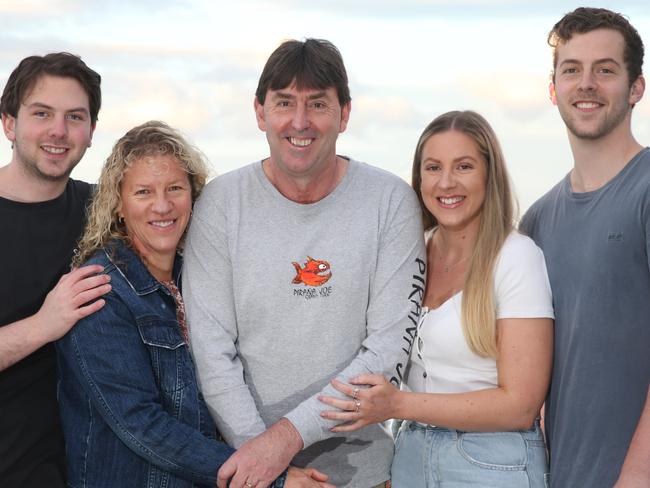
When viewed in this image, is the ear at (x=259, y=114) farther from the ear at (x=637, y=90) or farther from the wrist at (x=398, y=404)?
the ear at (x=637, y=90)

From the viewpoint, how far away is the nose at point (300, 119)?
3627mm

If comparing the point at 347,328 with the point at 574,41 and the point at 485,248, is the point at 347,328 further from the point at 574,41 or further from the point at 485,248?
the point at 574,41

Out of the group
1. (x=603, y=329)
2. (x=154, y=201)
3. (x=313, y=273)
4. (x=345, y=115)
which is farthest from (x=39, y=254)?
(x=603, y=329)

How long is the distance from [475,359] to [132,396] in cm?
150

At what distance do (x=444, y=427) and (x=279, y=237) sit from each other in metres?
1.15

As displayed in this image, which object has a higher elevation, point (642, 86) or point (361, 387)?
point (642, 86)

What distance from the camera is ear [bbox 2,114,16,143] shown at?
4375 mm

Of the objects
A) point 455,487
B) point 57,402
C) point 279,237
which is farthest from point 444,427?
point 57,402

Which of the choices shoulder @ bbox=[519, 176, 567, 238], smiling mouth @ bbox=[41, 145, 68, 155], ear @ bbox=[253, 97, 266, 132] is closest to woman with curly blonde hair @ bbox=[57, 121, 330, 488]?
ear @ bbox=[253, 97, 266, 132]

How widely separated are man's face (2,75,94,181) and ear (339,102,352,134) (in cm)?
147

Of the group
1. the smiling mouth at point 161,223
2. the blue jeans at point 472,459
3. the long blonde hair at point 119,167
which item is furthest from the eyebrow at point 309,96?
the blue jeans at point 472,459

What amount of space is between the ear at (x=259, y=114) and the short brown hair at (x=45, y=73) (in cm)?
111

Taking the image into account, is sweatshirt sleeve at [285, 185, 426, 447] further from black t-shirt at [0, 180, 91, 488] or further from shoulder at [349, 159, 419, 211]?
black t-shirt at [0, 180, 91, 488]

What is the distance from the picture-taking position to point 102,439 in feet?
11.2
